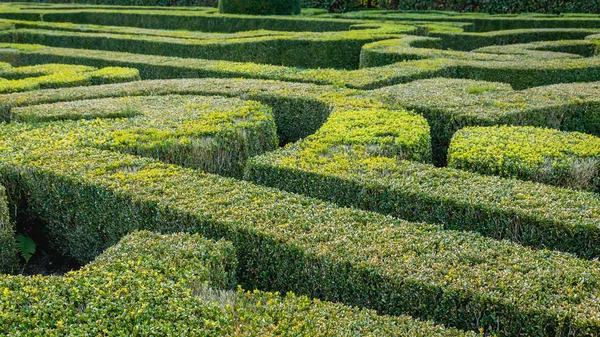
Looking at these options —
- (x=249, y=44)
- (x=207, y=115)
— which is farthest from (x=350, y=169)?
(x=249, y=44)

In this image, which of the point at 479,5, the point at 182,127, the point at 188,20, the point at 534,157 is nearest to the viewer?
the point at 534,157

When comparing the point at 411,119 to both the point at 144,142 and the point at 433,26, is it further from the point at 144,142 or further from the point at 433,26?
the point at 433,26

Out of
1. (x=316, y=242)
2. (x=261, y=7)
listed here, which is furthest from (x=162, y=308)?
(x=261, y=7)

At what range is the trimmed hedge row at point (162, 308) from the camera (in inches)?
145

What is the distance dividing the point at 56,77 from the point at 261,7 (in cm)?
1385

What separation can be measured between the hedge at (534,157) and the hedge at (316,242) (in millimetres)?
590

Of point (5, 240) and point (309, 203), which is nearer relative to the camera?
point (309, 203)

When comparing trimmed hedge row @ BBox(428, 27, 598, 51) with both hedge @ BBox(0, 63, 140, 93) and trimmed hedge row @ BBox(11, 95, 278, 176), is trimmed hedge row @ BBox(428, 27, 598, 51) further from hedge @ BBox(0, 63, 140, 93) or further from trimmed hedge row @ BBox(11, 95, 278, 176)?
trimmed hedge row @ BBox(11, 95, 278, 176)

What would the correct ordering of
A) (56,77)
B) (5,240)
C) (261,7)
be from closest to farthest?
(5,240) < (56,77) < (261,7)

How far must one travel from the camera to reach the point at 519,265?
13.9 ft

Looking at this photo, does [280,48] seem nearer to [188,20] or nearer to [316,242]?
[188,20]

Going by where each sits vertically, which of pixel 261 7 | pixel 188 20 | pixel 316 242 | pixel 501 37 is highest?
pixel 261 7

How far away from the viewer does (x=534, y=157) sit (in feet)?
21.0

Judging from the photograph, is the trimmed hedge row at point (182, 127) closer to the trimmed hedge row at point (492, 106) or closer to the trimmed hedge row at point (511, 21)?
the trimmed hedge row at point (492, 106)
